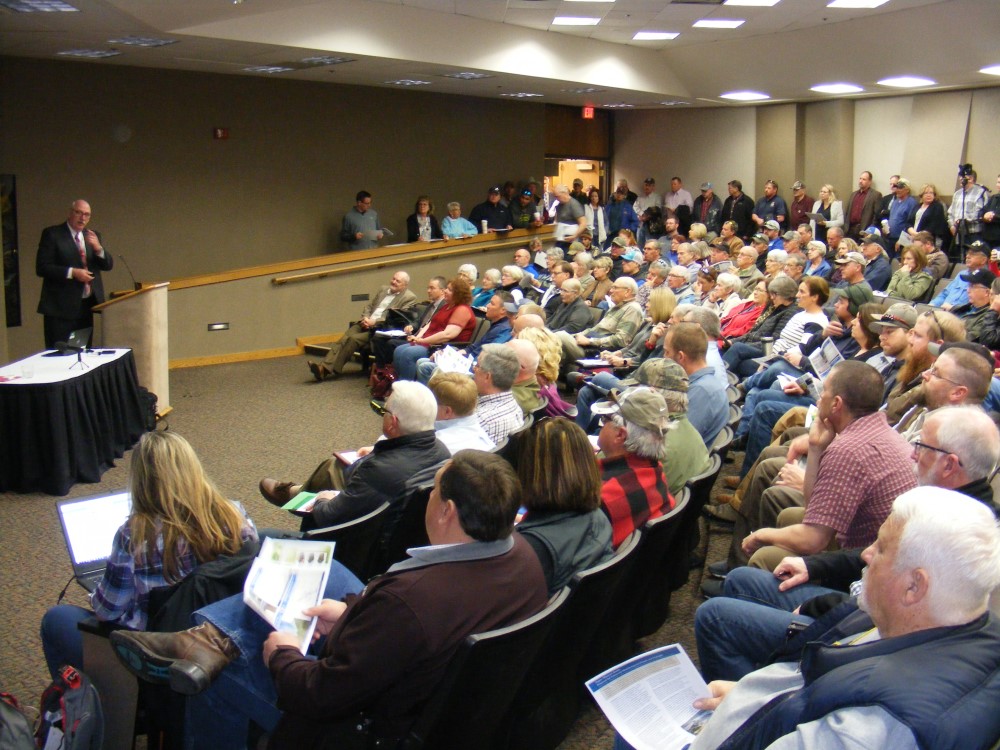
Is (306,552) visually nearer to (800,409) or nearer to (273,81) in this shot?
(800,409)

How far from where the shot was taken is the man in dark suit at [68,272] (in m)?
6.71

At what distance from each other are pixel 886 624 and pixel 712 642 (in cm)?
95

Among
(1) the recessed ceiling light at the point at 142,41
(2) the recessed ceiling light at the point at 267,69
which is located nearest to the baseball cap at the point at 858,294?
(1) the recessed ceiling light at the point at 142,41

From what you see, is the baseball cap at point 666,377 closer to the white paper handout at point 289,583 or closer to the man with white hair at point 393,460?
the man with white hair at point 393,460

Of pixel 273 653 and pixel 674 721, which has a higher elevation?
pixel 273 653

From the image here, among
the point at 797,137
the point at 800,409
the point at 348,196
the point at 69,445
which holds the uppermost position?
the point at 797,137

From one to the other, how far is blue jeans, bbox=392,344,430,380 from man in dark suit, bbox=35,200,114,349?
2.31 meters

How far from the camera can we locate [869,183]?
493 inches

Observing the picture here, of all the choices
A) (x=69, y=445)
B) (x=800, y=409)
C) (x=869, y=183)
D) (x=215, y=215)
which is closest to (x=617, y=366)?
(x=800, y=409)

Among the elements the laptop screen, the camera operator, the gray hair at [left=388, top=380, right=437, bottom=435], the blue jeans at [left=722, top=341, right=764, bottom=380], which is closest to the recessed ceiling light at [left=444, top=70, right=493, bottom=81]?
the blue jeans at [left=722, top=341, right=764, bottom=380]

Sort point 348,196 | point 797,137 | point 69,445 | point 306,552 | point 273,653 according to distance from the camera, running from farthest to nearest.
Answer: point 797,137
point 348,196
point 69,445
point 306,552
point 273,653

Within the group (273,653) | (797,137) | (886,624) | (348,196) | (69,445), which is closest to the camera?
(886,624)

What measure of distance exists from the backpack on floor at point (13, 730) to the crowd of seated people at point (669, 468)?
27cm

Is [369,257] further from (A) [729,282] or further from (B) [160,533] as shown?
(B) [160,533]
